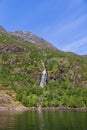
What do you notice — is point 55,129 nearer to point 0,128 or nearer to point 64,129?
point 64,129

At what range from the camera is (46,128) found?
4872 inches

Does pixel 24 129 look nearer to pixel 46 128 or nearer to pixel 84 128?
pixel 46 128

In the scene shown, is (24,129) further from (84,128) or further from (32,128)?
(84,128)

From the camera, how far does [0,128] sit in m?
124

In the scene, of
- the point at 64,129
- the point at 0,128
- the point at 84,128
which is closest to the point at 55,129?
the point at 64,129

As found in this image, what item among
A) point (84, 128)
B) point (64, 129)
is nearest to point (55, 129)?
point (64, 129)

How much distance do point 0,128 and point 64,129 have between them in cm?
2493

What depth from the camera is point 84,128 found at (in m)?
121

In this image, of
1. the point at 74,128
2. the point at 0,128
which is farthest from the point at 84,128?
the point at 0,128

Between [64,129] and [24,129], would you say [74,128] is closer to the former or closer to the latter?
[64,129]

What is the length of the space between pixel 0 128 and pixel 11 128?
14.2 feet

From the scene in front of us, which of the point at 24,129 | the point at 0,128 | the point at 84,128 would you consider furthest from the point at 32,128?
the point at 84,128

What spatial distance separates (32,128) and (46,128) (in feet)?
17.8

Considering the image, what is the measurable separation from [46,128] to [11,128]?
44.4 ft
